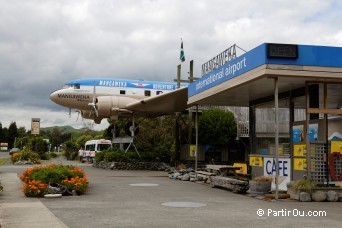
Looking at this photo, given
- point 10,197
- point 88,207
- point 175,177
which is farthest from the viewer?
point 175,177

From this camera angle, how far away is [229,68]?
15.5m

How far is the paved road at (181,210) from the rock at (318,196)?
0.45m

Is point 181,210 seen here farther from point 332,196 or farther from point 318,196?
point 332,196

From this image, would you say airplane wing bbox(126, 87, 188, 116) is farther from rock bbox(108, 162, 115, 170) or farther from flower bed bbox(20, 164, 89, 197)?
flower bed bbox(20, 164, 89, 197)

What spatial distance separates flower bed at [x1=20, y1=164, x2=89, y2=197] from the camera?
44.6 ft

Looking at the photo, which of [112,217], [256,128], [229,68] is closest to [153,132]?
[256,128]

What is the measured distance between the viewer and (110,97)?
30797 millimetres

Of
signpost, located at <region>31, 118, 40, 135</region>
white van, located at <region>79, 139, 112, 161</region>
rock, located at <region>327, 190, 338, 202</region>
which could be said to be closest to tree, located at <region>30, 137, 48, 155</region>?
signpost, located at <region>31, 118, 40, 135</region>

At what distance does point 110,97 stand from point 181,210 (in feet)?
68.6

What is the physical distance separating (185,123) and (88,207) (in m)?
21.2

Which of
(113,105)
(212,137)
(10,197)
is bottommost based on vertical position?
(10,197)

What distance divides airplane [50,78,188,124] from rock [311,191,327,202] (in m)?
17.2

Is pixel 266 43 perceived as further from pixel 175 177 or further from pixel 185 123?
pixel 185 123

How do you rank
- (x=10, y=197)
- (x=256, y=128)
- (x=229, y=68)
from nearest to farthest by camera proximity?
(x=10, y=197) < (x=229, y=68) < (x=256, y=128)
